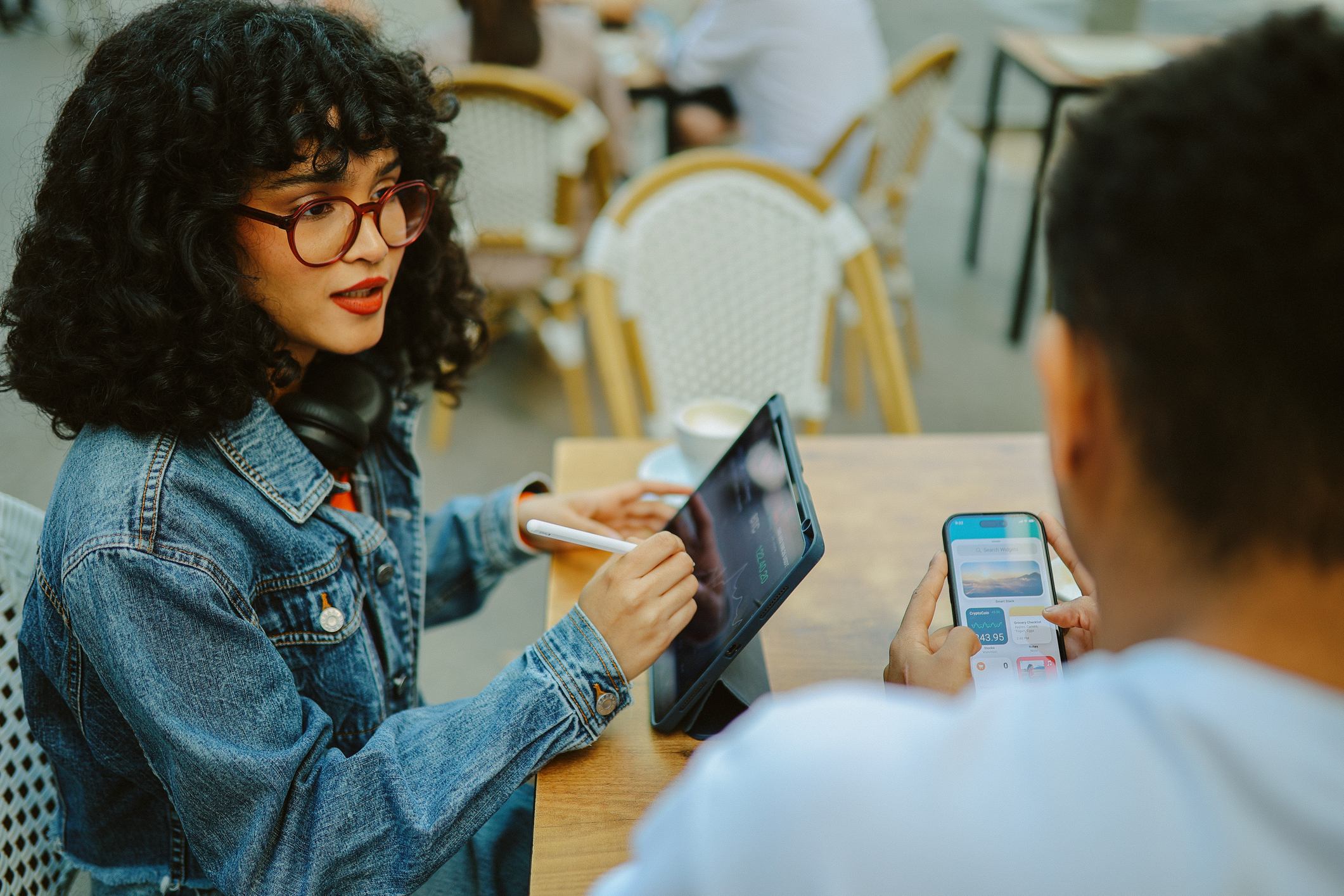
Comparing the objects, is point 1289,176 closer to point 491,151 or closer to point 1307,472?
point 1307,472

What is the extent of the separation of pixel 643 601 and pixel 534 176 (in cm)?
176

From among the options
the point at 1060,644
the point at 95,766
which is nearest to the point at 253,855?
the point at 95,766

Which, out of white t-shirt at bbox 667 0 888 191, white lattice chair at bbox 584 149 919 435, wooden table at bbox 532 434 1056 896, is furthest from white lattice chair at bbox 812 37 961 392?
wooden table at bbox 532 434 1056 896

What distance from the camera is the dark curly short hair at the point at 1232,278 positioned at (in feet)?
1.27

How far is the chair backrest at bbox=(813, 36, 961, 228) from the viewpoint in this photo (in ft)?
8.44

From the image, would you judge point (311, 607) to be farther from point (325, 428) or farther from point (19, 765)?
point (19, 765)

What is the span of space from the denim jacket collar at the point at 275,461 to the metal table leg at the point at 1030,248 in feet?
7.46

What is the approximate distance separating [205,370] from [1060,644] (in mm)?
768

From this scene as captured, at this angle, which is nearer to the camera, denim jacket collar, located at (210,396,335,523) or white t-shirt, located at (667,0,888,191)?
denim jacket collar, located at (210,396,335,523)

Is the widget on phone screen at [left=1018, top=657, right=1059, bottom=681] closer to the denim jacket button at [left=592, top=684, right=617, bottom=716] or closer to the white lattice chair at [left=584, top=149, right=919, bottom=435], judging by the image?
the denim jacket button at [left=592, top=684, right=617, bottom=716]

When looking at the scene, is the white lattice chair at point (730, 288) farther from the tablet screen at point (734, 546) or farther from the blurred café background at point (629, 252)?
the tablet screen at point (734, 546)

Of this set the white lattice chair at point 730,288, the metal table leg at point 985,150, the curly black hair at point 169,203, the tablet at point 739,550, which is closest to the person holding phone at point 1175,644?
the tablet at point 739,550

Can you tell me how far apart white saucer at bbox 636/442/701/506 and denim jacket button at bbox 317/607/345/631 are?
400 millimetres

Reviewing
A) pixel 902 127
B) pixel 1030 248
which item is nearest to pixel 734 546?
pixel 902 127
